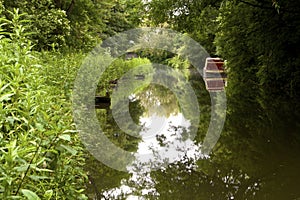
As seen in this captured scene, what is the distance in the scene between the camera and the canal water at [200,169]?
17.0 feet

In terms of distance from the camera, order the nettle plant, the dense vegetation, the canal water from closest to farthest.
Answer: the nettle plant
the dense vegetation
the canal water

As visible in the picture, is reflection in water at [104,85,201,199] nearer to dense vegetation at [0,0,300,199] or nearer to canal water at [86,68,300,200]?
canal water at [86,68,300,200]

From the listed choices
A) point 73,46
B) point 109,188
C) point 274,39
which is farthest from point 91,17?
point 109,188

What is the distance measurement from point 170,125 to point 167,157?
363cm

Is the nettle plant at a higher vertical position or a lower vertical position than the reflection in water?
higher

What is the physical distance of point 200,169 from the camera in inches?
243

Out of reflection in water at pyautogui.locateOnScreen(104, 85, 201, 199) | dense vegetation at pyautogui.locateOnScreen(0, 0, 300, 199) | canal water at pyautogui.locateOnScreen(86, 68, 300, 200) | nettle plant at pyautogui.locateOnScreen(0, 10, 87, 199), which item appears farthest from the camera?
reflection in water at pyautogui.locateOnScreen(104, 85, 201, 199)

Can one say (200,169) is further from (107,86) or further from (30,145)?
(107,86)

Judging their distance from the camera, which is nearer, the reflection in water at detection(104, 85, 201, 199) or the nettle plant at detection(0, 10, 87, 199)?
the nettle plant at detection(0, 10, 87, 199)

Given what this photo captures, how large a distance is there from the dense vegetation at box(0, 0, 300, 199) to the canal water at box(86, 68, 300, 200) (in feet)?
0.13

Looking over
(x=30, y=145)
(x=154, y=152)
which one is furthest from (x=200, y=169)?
(x=30, y=145)

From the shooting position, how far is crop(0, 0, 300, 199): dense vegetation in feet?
7.24

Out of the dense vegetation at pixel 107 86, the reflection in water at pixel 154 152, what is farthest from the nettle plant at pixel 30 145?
the reflection in water at pixel 154 152

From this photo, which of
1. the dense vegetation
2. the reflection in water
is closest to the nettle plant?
the dense vegetation
